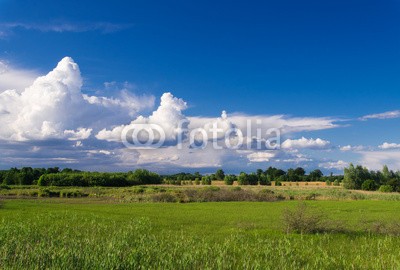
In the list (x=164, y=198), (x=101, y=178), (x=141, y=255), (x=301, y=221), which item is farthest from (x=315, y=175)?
(x=141, y=255)

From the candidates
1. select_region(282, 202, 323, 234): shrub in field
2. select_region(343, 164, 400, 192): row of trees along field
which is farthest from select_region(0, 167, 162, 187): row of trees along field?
select_region(282, 202, 323, 234): shrub in field

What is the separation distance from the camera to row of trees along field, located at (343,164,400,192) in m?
101

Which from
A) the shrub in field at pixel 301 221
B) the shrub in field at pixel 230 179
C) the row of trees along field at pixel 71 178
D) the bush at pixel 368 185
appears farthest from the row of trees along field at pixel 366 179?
the shrub in field at pixel 301 221

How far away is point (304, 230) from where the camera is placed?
2253cm

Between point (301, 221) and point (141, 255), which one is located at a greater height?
point (141, 255)

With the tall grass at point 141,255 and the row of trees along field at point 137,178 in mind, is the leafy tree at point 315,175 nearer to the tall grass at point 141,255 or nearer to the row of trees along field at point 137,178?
the row of trees along field at point 137,178

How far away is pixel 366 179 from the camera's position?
110 metres

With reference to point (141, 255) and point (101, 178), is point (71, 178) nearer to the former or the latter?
point (101, 178)

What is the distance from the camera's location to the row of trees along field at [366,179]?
101312mm

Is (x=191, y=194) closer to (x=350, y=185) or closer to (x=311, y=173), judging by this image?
(x=350, y=185)

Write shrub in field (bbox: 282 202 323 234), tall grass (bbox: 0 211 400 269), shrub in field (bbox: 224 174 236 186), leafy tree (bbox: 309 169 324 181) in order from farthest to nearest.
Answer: leafy tree (bbox: 309 169 324 181)
shrub in field (bbox: 224 174 236 186)
shrub in field (bbox: 282 202 323 234)
tall grass (bbox: 0 211 400 269)

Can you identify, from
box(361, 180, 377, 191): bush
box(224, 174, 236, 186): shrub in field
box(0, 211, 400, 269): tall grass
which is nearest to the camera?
box(0, 211, 400, 269): tall grass

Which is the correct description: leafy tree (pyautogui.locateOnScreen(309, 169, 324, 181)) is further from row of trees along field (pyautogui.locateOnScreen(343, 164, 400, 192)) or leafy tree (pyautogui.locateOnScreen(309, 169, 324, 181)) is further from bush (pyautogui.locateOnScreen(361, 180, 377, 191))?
bush (pyautogui.locateOnScreen(361, 180, 377, 191))

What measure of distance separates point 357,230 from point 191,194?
3725 centimetres
